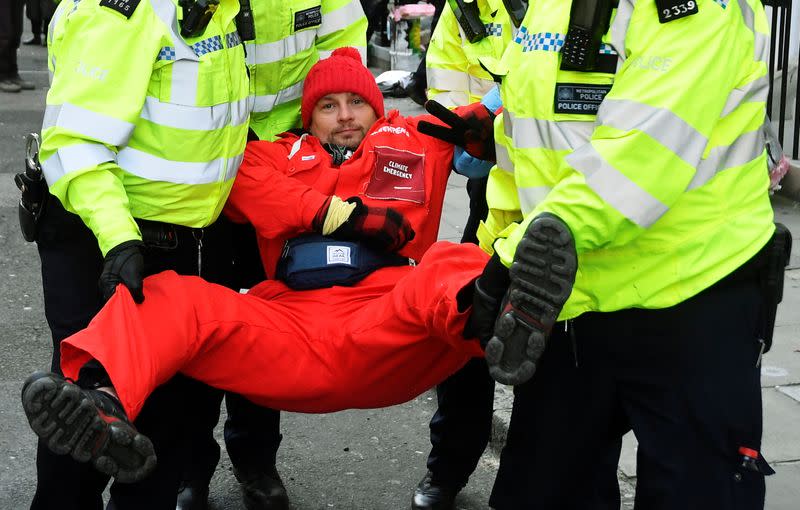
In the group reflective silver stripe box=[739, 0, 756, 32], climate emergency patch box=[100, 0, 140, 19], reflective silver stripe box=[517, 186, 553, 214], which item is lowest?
reflective silver stripe box=[517, 186, 553, 214]

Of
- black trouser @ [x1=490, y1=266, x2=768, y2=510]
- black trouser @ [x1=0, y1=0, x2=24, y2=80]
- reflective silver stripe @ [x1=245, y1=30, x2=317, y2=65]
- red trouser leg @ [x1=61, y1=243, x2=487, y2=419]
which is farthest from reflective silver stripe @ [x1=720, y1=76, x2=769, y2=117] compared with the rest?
black trouser @ [x1=0, y1=0, x2=24, y2=80]

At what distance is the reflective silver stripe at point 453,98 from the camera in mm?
4336

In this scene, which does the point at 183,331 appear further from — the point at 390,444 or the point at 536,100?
the point at 390,444

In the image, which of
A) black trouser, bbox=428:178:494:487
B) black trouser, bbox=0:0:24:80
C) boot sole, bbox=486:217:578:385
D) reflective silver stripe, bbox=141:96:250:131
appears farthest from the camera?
black trouser, bbox=0:0:24:80

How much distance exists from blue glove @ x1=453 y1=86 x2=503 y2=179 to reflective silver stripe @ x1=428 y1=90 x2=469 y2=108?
0.51 m

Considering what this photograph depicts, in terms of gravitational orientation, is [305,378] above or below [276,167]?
below

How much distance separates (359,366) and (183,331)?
0.52m

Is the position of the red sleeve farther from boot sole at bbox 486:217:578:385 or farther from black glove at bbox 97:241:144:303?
boot sole at bbox 486:217:578:385

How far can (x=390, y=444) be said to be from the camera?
4684mm

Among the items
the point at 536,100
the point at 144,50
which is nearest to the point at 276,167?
the point at 144,50

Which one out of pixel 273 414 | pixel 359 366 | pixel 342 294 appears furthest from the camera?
pixel 273 414

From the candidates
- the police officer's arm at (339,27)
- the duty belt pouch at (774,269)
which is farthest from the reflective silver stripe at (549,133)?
the police officer's arm at (339,27)

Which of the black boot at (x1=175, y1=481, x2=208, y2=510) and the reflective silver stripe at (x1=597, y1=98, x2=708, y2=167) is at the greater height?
the reflective silver stripe at (x1=597, y1=98, x2=708, y2=167)

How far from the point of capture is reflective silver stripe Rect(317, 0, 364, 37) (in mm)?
4168
